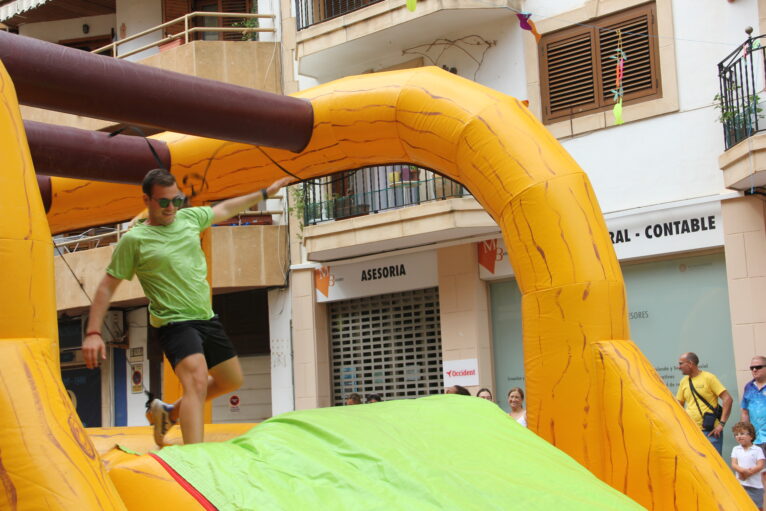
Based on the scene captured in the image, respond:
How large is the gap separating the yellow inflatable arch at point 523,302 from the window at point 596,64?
24.8 feet

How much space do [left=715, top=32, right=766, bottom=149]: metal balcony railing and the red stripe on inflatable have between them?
9.78m

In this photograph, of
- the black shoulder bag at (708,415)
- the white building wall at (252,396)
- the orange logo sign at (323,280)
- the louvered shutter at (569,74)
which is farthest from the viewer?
the white building wall at (252,396)

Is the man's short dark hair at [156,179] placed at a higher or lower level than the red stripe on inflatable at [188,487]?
higher

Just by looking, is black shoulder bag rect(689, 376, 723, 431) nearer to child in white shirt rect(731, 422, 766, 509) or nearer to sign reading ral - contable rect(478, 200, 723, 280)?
child in white shirt rect(731, 422, 766, 509)

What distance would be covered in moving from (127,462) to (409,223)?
11.3 meters

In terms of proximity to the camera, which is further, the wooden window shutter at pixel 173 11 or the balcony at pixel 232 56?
the wooden window shutter at pixel 173 11

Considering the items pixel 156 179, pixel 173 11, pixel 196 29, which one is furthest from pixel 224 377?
pixel 173 11

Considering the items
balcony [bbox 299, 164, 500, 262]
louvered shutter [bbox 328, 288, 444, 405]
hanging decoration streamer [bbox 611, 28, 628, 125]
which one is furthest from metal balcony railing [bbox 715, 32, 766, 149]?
louvered shutter [bbox 328, 288, 444, 405]

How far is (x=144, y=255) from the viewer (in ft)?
17.9

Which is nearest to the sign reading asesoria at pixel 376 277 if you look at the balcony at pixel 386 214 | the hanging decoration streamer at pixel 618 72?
the balcony at pixel 386 214

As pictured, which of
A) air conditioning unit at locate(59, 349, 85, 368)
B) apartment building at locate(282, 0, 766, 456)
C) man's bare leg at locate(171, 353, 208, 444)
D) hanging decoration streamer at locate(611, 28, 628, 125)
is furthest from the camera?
air conditioning unit at locate(59, 349, 85, 368)

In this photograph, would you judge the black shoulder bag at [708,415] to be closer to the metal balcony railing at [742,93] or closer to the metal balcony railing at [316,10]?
the metal balcony railing at [742,93]

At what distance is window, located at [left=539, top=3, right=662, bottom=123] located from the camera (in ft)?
43.8

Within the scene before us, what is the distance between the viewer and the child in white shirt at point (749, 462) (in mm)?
8898
